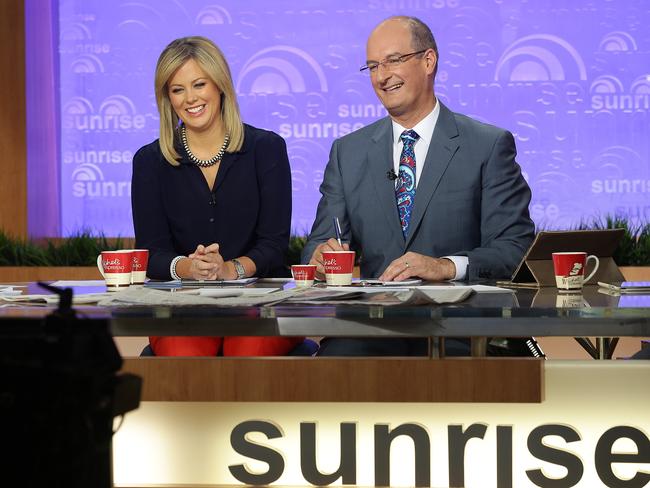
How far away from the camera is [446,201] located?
8.39 ft

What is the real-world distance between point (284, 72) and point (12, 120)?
1.97 m

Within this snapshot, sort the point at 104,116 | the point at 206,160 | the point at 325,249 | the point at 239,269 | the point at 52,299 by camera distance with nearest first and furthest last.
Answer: the point at 52,299, the point at 325,249, the point at 239,269, the point at 206,160, the point at 104,116

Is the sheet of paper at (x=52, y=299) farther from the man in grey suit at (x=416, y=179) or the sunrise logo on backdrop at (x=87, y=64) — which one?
the sunrise logo on backdrop at (x=87, y=64)

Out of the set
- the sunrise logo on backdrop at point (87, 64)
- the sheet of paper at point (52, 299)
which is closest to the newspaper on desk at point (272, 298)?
the sheet of paper at point (52, 299)

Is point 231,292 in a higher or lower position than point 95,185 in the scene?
lower

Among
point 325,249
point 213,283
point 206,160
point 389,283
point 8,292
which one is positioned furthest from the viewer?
point 206,160

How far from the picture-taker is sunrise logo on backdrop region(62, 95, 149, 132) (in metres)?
6.49

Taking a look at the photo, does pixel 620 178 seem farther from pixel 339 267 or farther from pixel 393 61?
pixel 339 267

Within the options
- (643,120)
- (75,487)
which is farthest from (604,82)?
(75,487)

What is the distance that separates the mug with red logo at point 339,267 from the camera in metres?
1.96

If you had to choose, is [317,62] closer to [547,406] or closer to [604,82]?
[604,82]

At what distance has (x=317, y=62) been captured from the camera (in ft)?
21.0

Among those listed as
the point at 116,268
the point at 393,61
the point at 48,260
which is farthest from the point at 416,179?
the point at 48,260

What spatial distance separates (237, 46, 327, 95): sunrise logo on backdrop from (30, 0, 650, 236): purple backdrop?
0.01m
